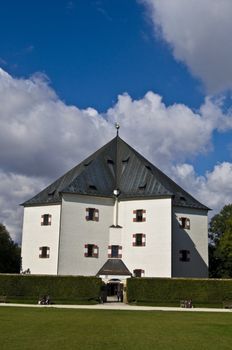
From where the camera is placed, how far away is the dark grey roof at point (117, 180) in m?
51.1

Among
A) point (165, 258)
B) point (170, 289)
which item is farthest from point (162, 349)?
point (165, 258)

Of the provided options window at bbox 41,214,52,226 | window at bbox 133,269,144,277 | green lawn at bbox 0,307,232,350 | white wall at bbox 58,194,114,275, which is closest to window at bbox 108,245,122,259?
white wall at bbox 58,194,114,275

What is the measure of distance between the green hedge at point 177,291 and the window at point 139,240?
315 inches

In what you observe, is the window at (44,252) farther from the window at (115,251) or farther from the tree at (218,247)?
the tree at (218,247)

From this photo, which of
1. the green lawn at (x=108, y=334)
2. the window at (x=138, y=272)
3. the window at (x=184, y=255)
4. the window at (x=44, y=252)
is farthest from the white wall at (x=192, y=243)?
the green lawn at (x=108, y=334)

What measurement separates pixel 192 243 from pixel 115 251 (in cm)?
855

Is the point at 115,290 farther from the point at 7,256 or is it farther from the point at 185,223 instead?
the point at 7,256

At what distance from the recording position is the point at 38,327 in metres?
20.3

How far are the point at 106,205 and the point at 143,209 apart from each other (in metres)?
4.08

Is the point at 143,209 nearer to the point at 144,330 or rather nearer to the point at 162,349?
the point at 144,330

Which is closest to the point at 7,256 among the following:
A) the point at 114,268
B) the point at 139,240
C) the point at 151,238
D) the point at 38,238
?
the point at 38,238

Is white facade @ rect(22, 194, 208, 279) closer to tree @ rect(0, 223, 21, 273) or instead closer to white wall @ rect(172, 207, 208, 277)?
white wall @ rect(172, 207, 208, 277)

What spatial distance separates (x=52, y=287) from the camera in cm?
4147

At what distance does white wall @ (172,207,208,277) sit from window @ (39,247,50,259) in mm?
13150
